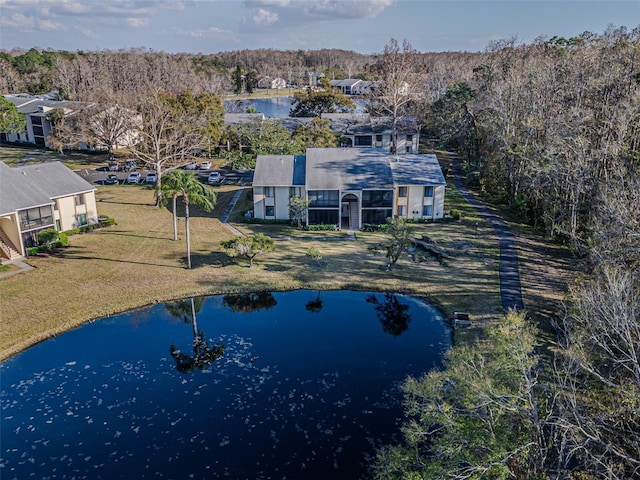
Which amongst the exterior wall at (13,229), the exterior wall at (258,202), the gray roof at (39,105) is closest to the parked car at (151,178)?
the exterior wall at (258,202)

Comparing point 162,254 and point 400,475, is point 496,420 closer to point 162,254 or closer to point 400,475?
point 400,475

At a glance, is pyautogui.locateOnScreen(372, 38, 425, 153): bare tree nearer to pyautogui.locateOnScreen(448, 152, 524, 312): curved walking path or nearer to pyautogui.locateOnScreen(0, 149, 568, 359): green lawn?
pyautogui.locateOnScreen(448, 152, 524, 312): curved walking path

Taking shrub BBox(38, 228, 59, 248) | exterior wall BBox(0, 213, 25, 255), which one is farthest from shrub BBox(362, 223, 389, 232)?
exterior wall BBox(0, 213, 25, 255)

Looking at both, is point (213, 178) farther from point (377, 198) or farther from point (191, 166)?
point (377, 198)

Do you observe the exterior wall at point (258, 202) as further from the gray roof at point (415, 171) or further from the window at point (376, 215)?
the gray roof at point (415, 171)

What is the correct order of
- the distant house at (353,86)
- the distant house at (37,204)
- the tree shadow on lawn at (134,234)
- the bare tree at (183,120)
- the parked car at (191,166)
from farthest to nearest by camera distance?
the distant house at (353,86) < the parked car at (191,166) < the bare tree at (183,120) < the tree shadow on lawn at (134,234) < the distant house at (37,204)

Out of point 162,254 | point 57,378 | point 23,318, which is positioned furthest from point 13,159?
point 57,378
